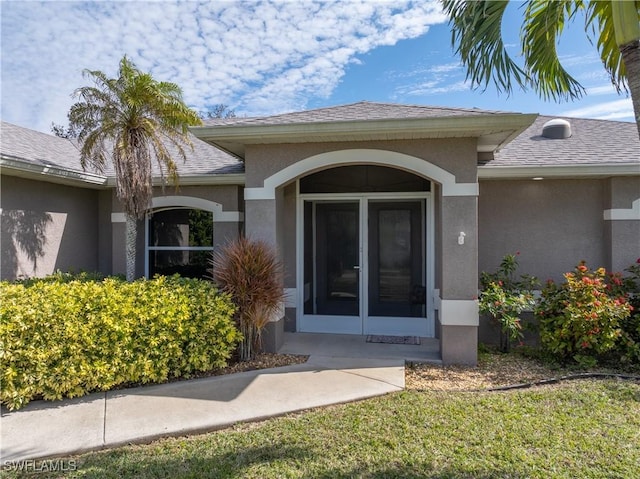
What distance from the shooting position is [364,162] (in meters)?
6.62

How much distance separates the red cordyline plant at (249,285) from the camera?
6.26 meters

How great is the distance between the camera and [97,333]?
17.0 ft

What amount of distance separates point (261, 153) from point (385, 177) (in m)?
2.65

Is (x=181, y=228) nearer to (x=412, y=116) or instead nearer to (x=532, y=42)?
(x=412, y=116)

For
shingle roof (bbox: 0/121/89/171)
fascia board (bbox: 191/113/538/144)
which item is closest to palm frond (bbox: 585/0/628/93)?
fascia board (bbox: 191/113/538/144)

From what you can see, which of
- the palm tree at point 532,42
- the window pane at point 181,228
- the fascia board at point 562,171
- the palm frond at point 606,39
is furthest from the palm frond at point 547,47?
the window pane at point 181,228

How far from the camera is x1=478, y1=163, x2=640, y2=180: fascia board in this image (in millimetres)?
7043

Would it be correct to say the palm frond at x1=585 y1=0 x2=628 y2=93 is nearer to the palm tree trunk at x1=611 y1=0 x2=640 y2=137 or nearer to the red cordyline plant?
the palm tree trunk at x1=611 y1=0 x2=640 y2=137

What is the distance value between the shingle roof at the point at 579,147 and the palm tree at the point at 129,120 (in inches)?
249

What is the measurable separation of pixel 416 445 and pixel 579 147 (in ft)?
24.4

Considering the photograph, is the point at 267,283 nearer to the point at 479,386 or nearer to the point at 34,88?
the point at 479,386

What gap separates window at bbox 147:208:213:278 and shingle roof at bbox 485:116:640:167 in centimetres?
632

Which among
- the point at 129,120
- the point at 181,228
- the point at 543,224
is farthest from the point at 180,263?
the point at 543,224

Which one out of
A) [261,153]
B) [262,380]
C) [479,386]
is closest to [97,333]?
[262,380]
